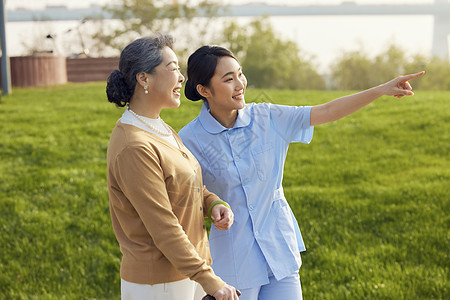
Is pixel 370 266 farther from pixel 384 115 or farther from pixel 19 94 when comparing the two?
pixel 19 94

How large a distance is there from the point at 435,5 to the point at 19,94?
87.5ft

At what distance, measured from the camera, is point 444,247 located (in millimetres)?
4637

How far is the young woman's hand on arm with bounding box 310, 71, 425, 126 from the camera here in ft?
7.64

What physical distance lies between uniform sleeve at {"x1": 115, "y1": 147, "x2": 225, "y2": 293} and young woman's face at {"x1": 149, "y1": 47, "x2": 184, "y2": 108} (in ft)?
0.83

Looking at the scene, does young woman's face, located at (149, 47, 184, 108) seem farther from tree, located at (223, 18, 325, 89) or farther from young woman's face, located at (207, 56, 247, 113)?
tree, located at (223, 18, 325, 89)

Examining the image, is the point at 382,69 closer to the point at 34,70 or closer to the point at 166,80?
the point at 34,70

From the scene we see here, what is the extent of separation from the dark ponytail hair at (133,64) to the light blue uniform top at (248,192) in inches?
18.8

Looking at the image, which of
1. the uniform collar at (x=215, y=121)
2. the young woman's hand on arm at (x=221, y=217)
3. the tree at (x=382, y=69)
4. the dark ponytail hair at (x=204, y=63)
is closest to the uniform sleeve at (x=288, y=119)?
the uniform collar at (x=215, y=121)

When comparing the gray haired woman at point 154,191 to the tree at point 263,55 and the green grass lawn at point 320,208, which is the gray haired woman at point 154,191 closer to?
the green grass lawn at point 320,208

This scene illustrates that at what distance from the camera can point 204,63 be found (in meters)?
2.32

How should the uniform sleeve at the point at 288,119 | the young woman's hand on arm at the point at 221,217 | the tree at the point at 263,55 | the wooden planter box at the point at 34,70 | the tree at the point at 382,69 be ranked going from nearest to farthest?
the young woman's hand on arm at the point at 221,217
the uniform sleeve at the point at 288,119
the wooden planter box at the point at 34,70
the tree at the point at 382,69
the tree at the point at 263,55

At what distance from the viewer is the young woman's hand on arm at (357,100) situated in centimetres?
233


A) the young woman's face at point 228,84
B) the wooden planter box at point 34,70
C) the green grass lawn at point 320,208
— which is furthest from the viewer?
the wooden planter box at point 34,70

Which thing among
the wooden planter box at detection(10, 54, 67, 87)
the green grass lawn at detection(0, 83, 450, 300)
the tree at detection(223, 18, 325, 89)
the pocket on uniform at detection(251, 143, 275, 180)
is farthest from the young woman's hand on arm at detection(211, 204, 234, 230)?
the tree at detection(223, 18, 325, 89)
